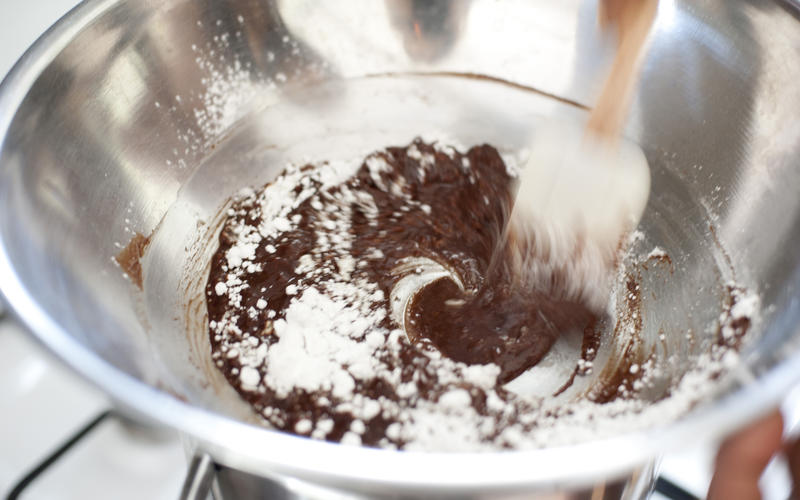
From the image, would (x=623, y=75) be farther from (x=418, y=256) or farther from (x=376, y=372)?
(x=376, y=372)

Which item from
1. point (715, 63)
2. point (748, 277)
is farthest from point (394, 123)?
point (748, 277)

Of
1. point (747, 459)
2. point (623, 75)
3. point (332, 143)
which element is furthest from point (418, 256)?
point (747, 459)

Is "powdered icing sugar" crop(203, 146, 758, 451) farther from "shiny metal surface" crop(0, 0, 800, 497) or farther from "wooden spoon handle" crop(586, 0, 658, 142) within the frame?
"wooden spoon handle" crop(586, 0, 658, 142)

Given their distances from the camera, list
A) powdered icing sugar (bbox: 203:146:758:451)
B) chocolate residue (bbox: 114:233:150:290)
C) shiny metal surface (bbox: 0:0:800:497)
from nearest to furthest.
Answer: shiny metal surface (bbox: 0:0:800:497)
powdered icing sugar (bbox: 203:146:758:451)
chocolate residue (bbox: 114:233:150:290)

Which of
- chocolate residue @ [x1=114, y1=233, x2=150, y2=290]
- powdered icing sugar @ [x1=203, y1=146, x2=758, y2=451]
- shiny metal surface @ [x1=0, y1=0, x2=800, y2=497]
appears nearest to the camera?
shiny metal surface @ [x1=0, y1=0, x2=800, y2=497]

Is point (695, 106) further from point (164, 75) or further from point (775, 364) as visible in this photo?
point (164, 75)

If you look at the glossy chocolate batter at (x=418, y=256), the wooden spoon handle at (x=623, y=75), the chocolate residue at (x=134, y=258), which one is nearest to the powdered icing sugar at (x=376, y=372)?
the glossy chocolate batter at (x=418, y=256)

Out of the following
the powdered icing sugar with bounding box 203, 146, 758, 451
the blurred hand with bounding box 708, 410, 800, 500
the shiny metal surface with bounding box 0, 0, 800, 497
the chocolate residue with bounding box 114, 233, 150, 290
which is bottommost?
the blurred hand with bounding box 708, 410, 800, 500

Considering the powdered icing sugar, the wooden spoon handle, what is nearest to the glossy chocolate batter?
the powdered icing sugar
